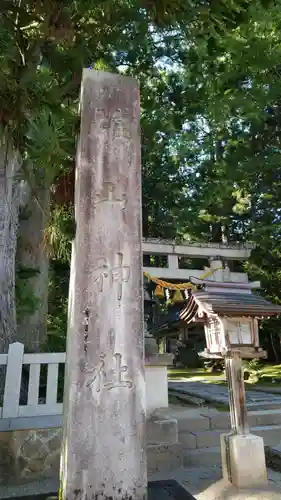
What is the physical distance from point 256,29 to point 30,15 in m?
4.78

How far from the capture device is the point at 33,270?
838 cm

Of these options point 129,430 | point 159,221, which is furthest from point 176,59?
point 129,430

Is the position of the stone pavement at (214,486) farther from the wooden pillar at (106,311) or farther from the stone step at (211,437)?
the wooden pillar at (106,311)

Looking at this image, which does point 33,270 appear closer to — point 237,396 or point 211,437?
point 211,437

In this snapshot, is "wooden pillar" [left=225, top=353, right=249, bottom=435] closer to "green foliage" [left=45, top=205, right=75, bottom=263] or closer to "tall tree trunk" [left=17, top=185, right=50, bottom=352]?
"green foliage" [left=45, top=205, right=75, bottom=263]

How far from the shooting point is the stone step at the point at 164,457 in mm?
5148

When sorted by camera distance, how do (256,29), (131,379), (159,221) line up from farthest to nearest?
(159,221), (256,29), (131,379)

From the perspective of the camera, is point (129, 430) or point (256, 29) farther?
point (256, 29)

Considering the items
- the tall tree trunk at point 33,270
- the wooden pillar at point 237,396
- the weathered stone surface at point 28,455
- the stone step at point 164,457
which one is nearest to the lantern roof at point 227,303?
the wooden pillar at point 237,396

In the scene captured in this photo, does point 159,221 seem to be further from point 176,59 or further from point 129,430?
point 129,430

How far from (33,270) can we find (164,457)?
15.9ft

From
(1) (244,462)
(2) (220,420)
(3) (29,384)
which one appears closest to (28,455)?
(3) (29,384)

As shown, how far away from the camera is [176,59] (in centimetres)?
920

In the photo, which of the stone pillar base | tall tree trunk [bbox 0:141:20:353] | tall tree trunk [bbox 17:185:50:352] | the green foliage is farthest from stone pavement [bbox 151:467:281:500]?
tall tree trunk [bbox 17:185:50:352]
